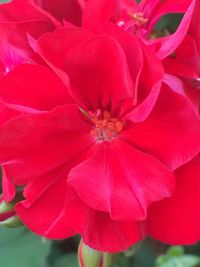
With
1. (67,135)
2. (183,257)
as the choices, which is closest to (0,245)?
(183,257)

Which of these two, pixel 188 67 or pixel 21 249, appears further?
pixel 21 249

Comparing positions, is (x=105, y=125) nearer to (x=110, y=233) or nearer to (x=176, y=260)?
(x=110, y=233)

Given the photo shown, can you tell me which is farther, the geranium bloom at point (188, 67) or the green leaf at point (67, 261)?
the green leaf at point (67, 261)

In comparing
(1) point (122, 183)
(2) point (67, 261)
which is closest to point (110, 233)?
(1) point (122, 183)

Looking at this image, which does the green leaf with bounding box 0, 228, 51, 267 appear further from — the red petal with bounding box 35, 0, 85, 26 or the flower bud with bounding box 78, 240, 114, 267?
the red petal with bounding box 35, 0, 85, 26

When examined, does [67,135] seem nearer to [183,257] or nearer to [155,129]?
[155,129]

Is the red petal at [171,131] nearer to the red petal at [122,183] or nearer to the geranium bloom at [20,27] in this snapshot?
the red petal at [122,183]

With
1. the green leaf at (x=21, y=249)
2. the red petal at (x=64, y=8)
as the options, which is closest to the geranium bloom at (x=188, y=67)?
the red petal at (x=64, y=8)
